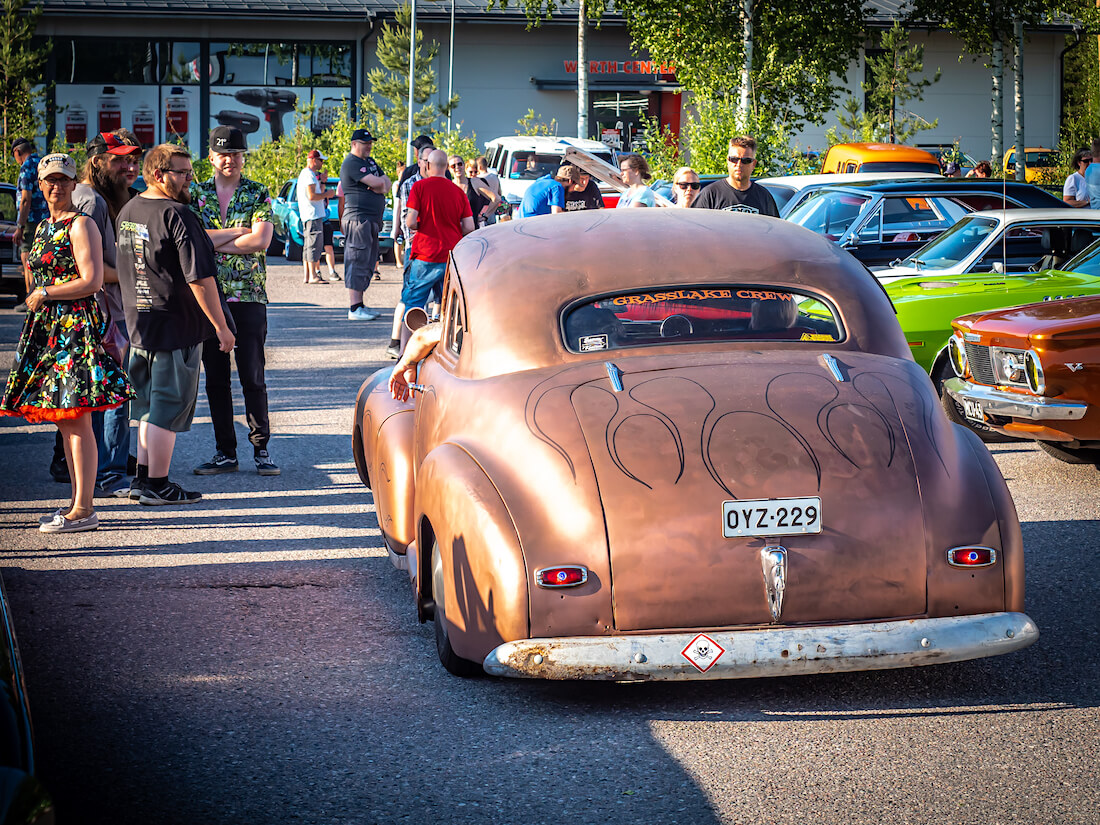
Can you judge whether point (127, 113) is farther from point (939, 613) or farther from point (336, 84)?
point (939, 613)

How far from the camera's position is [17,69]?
4334 centimetres

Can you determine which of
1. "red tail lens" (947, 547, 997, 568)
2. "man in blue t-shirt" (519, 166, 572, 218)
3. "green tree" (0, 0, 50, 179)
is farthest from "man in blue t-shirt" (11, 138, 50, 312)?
"green tree" (0, 0, 50, 179)

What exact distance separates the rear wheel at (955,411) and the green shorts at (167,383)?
15.7 ft

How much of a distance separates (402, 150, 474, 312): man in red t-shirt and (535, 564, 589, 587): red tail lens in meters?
8.27

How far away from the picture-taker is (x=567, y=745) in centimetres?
426

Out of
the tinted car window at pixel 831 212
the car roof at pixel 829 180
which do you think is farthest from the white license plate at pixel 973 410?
the car roof at pixel 829 180

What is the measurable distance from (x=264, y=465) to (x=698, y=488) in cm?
467

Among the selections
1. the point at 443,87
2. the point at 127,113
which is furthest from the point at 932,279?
the point at 127,113

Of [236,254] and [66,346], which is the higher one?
[236,254]

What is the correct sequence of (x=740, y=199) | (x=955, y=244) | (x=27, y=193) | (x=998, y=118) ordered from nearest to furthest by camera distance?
(x=740, y=199) < (x=955, y=244) < (x=27, y=193) < (x=998, y=118)

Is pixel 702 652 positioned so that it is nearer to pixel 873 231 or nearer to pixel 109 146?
pixel 109 146

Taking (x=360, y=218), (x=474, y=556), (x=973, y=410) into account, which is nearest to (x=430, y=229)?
(x=360, y=218)

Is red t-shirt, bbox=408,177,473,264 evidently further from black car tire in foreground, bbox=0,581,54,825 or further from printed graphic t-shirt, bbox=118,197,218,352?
black car tire in foreground, bbox=0,581,54,825

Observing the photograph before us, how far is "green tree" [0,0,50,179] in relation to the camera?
4288 centimetres
